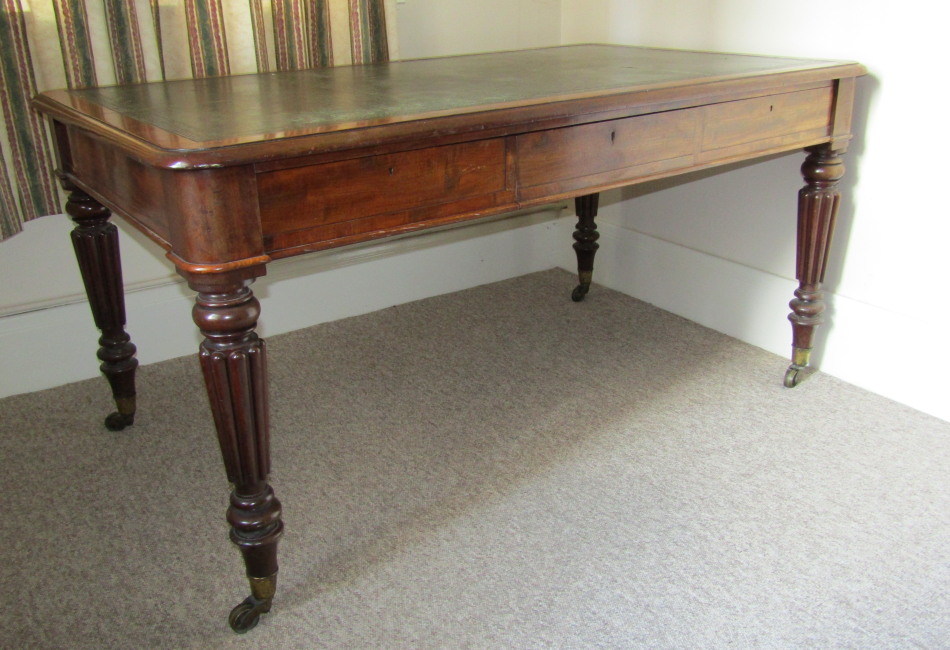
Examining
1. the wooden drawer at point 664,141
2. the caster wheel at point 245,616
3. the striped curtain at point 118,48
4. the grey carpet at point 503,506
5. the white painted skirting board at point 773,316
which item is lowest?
the grey carpet at point 503,506

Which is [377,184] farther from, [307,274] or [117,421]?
[307,274]

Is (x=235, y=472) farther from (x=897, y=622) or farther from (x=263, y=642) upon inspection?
(x=897, y=622)

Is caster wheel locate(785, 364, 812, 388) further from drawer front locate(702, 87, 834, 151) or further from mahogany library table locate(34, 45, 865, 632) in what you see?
drawer front locate(702, 87, 834, 151)

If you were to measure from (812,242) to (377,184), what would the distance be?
1038 mm

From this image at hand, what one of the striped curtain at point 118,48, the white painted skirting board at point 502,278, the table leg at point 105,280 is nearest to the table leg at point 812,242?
the white painted skirting board at point 502,278

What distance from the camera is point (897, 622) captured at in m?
1.19

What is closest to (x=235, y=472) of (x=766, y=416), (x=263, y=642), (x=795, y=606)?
(x=263, y=642)

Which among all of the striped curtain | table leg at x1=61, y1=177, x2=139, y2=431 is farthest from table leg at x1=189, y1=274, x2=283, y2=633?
the striped curtain

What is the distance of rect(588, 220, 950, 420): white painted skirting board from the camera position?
5.70 feet

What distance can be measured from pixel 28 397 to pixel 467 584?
3.87ft

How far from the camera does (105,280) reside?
158 cm

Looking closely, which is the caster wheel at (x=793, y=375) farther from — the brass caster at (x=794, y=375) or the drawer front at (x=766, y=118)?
the drawer front at (x=766, y=118)

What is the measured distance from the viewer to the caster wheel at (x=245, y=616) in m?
1.19

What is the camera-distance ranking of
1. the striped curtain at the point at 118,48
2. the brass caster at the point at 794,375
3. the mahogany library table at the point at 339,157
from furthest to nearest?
the brass caster at the point at 794,375 < the striped curtain at the point at 118,48 < the mahogany library table at the point at 339,157
